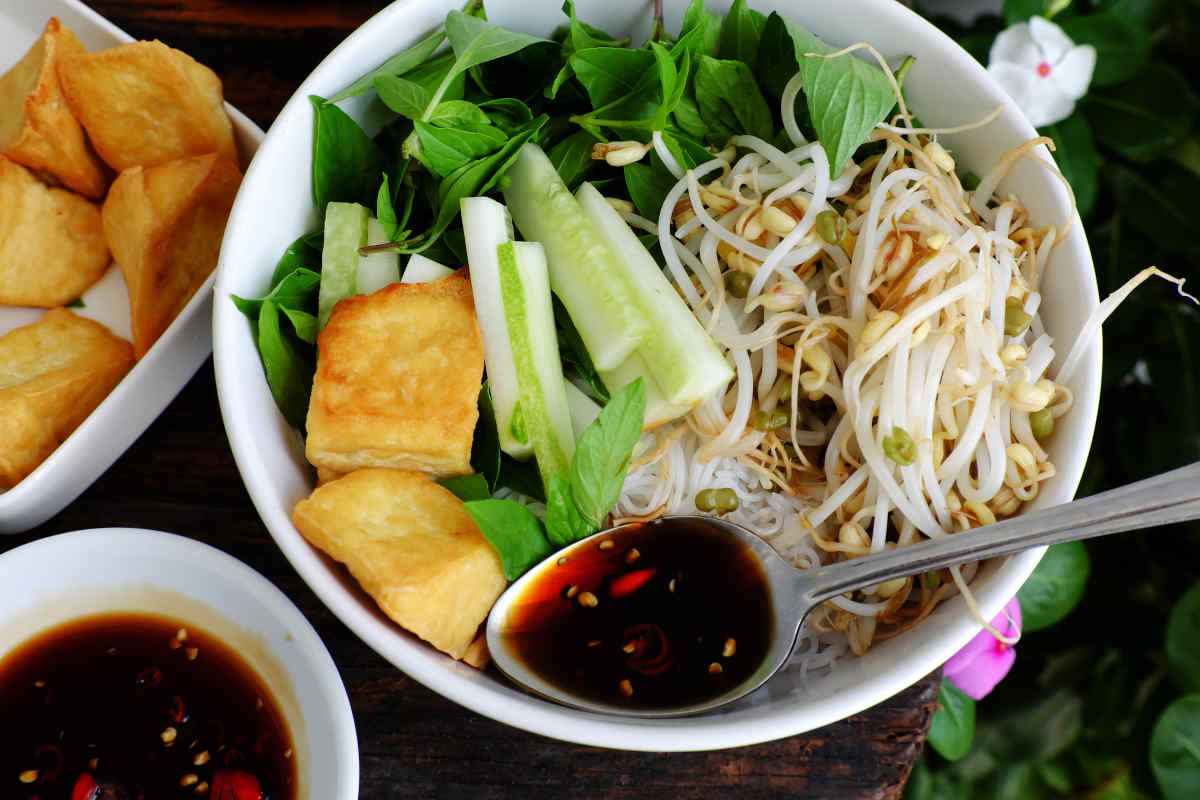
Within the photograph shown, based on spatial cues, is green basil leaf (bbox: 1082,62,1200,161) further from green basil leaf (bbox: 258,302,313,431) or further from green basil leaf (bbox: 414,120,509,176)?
green basil leaf (bbox: 258,302,313,431)

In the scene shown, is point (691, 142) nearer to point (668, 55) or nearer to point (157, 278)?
point (668, 55)

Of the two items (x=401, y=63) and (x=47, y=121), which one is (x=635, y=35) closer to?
(x=401, y=63)

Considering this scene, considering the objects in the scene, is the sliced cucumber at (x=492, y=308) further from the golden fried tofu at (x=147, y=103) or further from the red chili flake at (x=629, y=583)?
the golden fried tofu at (x=147, y=103)

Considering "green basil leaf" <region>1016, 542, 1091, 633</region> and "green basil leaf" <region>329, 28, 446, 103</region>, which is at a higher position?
"green basil leaf" <region>329, 28, 446, 103</region>

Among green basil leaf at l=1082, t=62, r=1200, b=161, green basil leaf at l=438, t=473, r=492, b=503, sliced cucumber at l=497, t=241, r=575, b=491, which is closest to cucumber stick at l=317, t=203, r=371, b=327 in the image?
sliced cucumber at l=497, t=241, r=575, b=491

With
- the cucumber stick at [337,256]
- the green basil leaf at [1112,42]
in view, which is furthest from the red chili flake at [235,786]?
the green basil leaf at [1112,42]

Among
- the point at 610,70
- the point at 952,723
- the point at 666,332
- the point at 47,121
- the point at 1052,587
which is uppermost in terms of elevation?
the point at 610,70

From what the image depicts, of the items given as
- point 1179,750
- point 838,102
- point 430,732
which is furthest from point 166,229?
point 1179,750
